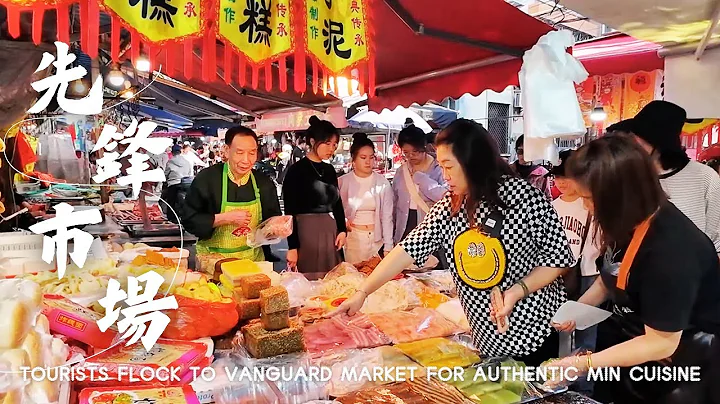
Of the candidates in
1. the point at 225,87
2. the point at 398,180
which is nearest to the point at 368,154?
the point at 398,180

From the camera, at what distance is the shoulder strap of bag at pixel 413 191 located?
14.3 feet

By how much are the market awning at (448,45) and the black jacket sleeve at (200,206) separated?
4.90 ft

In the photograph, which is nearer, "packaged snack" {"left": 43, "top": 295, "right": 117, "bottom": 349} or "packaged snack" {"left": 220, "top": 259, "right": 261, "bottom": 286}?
"packaged snack" {"left": 43, "top": 295, "right": 117, "bottom": 349}

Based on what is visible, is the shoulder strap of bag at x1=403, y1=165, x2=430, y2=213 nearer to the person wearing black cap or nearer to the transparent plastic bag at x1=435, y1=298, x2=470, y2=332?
the person wearing black cap

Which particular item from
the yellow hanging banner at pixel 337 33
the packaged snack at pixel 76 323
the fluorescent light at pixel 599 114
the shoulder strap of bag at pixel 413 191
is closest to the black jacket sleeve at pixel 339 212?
the shoulder strap of bag at pixel 413 191

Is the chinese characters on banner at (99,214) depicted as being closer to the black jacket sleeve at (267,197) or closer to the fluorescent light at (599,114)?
the black jacket sleeve at (267,197)

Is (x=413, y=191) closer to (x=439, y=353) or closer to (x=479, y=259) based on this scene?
(x=479, y=259)

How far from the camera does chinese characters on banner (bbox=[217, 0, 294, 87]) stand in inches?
85.9

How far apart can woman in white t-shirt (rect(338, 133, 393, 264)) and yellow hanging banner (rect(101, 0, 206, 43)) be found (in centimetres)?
217

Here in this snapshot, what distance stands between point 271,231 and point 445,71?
2.04 m

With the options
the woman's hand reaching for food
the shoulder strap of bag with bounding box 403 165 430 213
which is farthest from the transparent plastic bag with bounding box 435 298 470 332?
the shoulder strap of bag with bounding box 403 165 430 213

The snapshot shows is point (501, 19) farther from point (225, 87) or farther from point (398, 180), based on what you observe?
point (225, 87)

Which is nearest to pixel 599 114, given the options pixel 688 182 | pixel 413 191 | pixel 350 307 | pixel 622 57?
pixel 622 57

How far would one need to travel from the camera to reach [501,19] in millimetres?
2916
